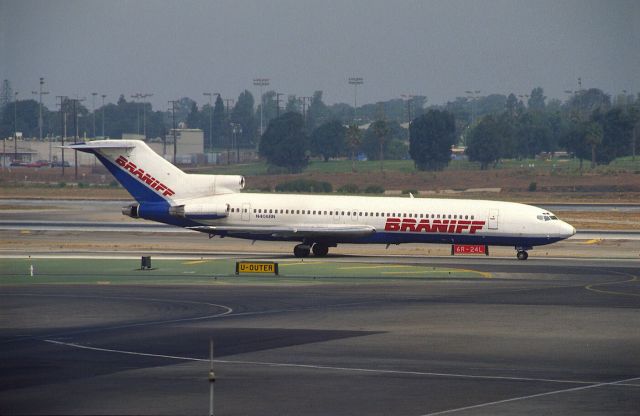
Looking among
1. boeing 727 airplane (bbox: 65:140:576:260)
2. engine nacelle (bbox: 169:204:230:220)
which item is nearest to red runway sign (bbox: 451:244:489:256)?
boeing 727 airplane (bbox: 65:140:576:260)

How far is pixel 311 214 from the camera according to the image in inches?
2830

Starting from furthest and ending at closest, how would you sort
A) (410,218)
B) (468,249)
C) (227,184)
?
(227,184) → (468,249) → (410,218)

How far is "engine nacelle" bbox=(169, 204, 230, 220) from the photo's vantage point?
71.8m

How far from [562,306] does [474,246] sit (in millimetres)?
25183

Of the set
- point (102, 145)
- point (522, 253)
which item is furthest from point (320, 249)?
point (102, 145)

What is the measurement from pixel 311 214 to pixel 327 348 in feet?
117

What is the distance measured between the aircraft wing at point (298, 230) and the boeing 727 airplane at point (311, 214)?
62 millimetres

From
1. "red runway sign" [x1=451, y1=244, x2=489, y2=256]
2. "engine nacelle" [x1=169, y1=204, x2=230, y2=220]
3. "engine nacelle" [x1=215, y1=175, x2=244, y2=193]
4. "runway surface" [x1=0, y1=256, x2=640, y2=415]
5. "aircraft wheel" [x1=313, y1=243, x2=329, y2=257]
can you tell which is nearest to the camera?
"runway surface" [x1=0, y1=256, x2=640, y2=415]

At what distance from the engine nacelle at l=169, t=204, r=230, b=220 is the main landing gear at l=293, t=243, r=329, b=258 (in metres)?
5.04

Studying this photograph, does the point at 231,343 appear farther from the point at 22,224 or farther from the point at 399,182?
the point at 399,182

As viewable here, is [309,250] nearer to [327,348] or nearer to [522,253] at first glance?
[522,253]

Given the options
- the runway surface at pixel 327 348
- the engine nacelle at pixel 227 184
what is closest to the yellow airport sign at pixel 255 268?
the runway surface at pixel 327 348

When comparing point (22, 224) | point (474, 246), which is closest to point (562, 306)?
point (474, 246)

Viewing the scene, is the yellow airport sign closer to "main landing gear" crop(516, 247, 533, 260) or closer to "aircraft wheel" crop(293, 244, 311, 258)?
"aircraft wheel" crop(293, 244, 311, 258)
